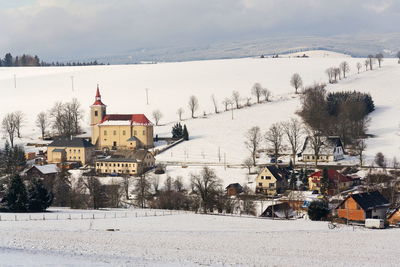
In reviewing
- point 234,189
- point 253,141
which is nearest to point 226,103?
point 253,141

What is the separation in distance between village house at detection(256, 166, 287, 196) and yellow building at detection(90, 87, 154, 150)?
901 inches

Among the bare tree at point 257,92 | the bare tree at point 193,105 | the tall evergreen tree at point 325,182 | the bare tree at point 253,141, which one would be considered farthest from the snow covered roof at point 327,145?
the bare tree at point 257,92

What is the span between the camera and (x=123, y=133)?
76.9m

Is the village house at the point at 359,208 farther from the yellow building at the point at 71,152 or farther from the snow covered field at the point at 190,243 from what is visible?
the yellow building at the point at 71,152

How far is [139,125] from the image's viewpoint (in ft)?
249

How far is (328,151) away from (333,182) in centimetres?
1247

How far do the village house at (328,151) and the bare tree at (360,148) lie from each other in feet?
5.36

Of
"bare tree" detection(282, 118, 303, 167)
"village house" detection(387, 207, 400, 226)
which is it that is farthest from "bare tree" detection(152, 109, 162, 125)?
"village house" detection(387, 207, 400, 226)

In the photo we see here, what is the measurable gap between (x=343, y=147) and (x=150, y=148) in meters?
20.2

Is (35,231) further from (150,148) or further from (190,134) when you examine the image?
(190,134)

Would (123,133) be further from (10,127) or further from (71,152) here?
(10,127)

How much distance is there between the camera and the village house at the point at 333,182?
171ft

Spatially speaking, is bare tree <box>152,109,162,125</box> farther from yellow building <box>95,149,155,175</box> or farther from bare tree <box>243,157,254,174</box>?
bare tree <box>243,157,254,174</box>

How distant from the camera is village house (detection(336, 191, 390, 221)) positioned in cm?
3950
